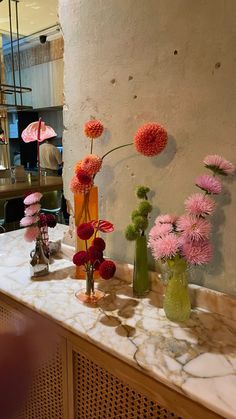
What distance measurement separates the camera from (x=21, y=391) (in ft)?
3.47

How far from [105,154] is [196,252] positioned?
1.75ft

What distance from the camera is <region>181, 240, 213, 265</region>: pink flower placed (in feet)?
2.66

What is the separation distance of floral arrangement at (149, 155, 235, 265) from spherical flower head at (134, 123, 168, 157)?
0.17m

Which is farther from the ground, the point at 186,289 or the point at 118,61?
the point at 118,61

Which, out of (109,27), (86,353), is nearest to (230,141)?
(109,27)

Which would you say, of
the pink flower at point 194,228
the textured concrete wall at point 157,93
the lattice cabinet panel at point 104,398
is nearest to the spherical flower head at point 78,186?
the textured concrete wall at point 157,93

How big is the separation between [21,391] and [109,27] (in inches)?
49.9

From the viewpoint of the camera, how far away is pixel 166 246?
31.9 inches

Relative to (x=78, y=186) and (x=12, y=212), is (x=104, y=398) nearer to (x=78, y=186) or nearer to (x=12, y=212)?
(x=78, y=186)

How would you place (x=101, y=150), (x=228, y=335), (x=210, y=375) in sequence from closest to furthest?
(x=210, y=375) < (x=228, y=335) < (x=101, y=150)

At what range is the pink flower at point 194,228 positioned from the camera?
81 cm

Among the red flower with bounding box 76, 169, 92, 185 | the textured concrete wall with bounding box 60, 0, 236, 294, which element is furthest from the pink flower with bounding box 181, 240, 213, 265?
the red flower with bounding box 76, 169, 92, 185

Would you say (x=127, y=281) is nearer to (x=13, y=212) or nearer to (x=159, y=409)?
(x=159, y=409)

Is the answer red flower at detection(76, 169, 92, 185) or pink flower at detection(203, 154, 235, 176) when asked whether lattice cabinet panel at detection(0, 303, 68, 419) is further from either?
pink flower at detection(203, 154, 235, 176)
